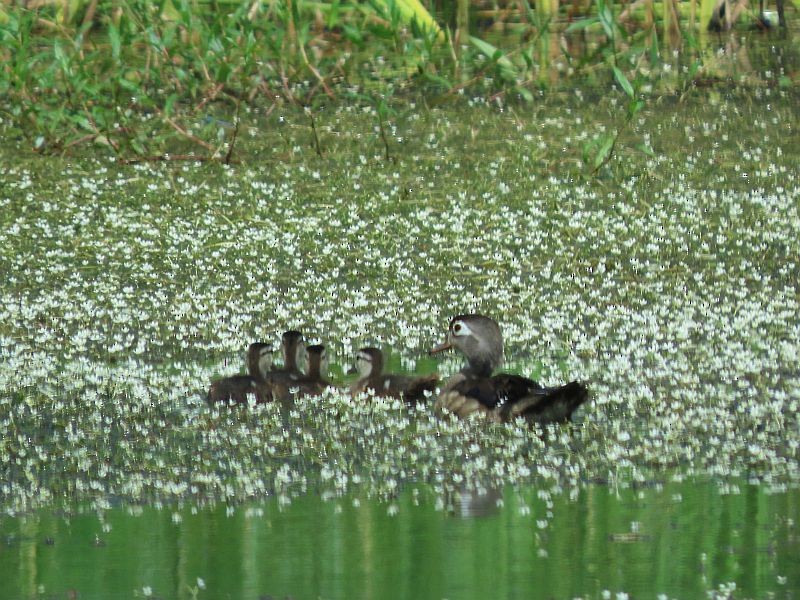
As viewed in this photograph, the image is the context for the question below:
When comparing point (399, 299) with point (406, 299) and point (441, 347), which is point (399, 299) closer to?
point (406, 299)

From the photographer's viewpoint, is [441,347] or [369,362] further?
[441,347]

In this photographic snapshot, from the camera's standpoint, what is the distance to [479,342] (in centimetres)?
811

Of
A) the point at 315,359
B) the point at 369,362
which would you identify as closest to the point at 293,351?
the point at 315,359

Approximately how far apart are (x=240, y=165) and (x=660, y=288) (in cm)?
459

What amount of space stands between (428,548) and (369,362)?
2.52m

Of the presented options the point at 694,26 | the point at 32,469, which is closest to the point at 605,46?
the point at 694,26

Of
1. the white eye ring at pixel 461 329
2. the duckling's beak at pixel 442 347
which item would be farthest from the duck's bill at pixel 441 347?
the white eye ring at pixel 461 329

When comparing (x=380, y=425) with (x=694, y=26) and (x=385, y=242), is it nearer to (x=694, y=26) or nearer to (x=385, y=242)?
(x=385, y=242)

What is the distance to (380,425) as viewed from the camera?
7449 millimetres

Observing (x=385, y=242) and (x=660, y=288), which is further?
(x=385, y=242)

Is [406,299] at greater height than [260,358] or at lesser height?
greater

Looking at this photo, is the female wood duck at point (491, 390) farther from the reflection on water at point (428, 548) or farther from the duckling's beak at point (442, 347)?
the reflection on water at point (428, 548)

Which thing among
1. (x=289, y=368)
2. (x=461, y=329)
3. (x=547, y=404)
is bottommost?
(x=547, y=404)

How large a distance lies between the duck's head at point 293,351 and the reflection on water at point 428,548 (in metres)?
2.20
